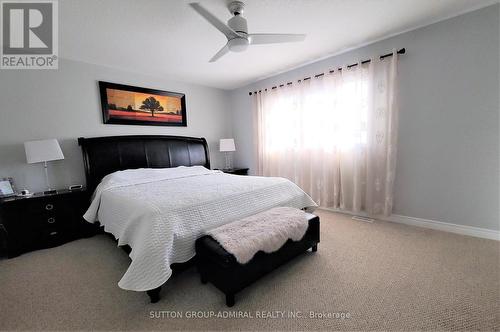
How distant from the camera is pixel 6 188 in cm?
253

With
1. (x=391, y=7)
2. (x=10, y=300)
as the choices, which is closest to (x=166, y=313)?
(x=10, y=300)

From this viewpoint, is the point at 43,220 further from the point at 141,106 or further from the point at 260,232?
the point at 260,232

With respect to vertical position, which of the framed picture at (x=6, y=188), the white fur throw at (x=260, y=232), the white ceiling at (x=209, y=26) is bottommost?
the white fur throw at (x=260, y=232)

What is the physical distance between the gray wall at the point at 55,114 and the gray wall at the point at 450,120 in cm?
400

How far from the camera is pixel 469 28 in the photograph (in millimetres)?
2270

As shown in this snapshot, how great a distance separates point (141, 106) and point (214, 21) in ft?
8.29

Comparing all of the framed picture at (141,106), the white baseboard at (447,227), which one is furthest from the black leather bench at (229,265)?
the framed picture at (141,106)

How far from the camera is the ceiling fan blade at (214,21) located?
160 centimetres

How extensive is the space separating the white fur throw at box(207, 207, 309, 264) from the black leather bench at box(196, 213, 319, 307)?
0.16 feet

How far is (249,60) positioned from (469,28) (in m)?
2.60

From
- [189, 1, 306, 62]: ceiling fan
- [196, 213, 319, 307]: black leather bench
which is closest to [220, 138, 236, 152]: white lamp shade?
[189, 1, 306, 62]: ceiling fan

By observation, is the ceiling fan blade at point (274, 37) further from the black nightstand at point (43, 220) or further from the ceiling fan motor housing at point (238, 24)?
the black nightstand at point (43, 220)

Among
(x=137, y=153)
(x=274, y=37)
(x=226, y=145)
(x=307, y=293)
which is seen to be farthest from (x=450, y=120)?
(x=137, y=153)

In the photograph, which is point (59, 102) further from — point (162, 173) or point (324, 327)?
point (324, 327)
